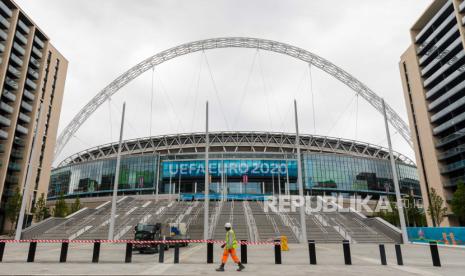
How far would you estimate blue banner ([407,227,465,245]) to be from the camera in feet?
84.1

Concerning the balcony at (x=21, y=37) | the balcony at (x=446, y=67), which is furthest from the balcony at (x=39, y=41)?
the balcony at (x=446, y=67)

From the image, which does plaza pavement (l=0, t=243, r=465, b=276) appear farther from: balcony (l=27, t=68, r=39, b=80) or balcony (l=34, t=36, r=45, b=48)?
balcony (l=34, t=36, r=45, b=48)

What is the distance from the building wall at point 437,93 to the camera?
58.9 metres

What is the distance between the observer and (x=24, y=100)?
6562cm

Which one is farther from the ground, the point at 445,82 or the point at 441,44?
the point at 441,44

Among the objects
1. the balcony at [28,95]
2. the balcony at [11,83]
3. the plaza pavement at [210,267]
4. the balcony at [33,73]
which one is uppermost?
the balcony at [33,73]

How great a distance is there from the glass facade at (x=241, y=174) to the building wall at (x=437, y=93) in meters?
17.9

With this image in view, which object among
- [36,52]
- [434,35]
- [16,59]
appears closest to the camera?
[16,59]

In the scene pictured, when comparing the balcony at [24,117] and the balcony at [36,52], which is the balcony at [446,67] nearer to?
the balcony at [24,117]

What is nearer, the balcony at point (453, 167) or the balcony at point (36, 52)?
the balcony at point (453, 167)

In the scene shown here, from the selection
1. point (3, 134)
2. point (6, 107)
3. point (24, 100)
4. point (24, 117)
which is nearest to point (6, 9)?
point (24, 100)

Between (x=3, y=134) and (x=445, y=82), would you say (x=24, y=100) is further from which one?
(x=445, y=82)

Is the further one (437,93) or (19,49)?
(437,93)

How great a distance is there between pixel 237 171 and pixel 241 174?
1260mm
